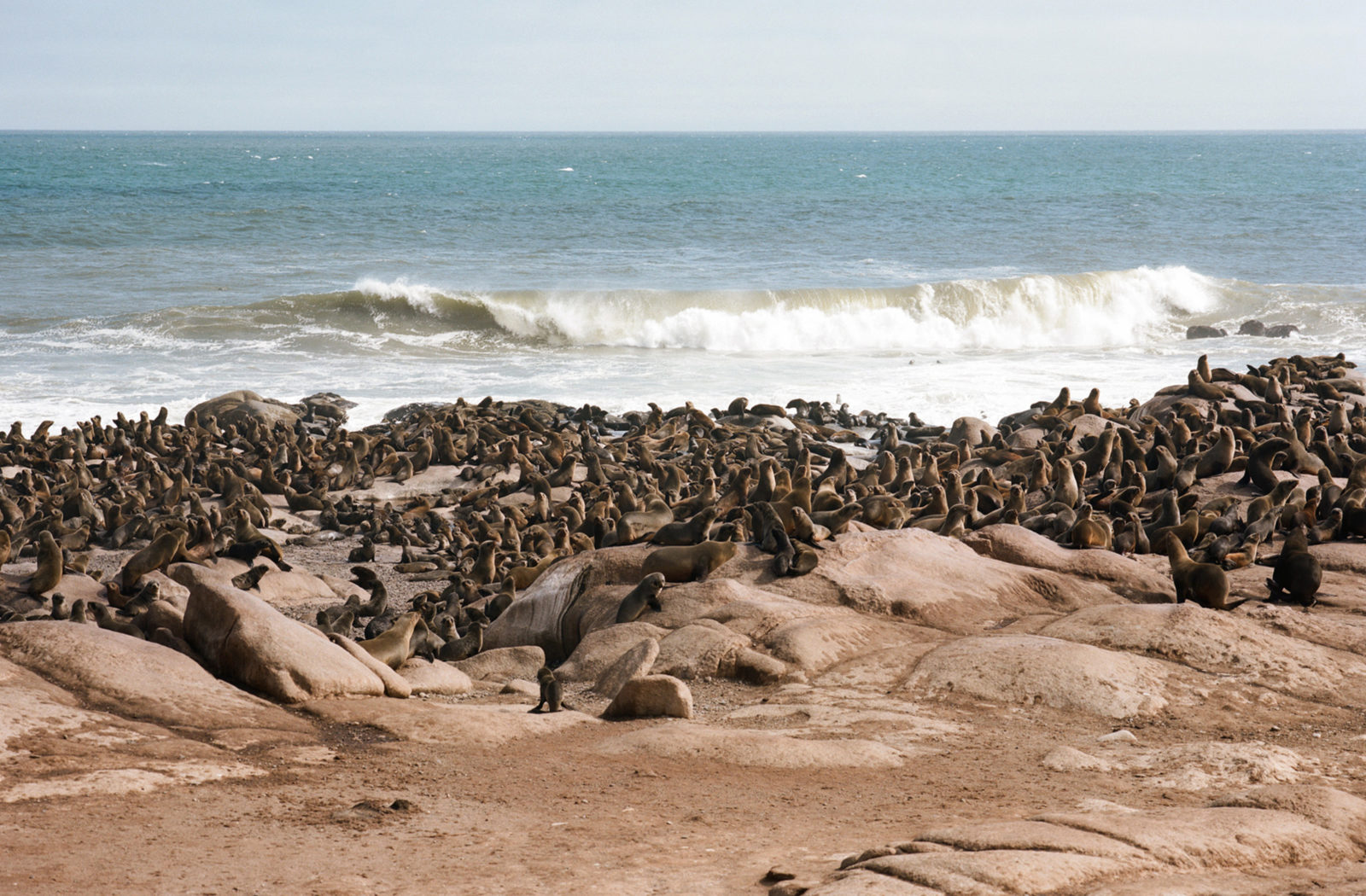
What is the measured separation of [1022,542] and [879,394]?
14825mm

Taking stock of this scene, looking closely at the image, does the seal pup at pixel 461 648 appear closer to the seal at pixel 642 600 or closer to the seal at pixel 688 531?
the seal at pixel 642 600

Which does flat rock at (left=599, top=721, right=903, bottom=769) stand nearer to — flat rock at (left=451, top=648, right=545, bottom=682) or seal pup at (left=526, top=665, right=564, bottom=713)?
seal pup at (left=526, top=665, right=564, bottom=713)

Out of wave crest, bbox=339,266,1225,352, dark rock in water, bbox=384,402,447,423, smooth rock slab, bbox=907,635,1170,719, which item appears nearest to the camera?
smooth rock slab, bbox=907,635,1170,719

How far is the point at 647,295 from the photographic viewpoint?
3509 cm

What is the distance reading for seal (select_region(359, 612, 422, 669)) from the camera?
8.51 meters

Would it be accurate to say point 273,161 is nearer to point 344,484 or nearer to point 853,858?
point 344,484

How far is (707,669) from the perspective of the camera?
8.27 m

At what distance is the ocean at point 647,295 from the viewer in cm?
2630

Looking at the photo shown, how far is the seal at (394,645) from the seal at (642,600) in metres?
1.56

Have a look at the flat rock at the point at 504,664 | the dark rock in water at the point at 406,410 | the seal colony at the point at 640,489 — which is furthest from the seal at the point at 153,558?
the dark rock in water at the point at 406,410

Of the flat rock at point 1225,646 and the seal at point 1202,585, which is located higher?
the seal at point 1202,585

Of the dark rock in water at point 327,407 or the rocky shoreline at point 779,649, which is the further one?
the dark rock in water at point 327,407

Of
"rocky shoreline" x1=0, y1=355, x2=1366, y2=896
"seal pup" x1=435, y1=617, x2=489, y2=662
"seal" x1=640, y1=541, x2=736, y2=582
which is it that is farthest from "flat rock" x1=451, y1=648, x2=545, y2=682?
"seal" x1=640, y1=541, x2=736, y2=582

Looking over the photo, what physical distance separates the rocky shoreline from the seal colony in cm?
6
